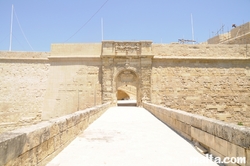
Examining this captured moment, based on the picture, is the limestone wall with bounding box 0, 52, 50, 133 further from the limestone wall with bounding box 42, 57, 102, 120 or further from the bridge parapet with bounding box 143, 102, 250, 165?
the bridge parapet with bounding box 143, 102, 250, 165

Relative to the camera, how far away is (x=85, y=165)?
2.77m

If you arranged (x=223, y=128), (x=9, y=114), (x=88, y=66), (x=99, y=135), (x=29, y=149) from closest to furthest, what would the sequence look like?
(x=29, y=149)
(x=223, y=128)
(x=99, y=135)
(x=9, y=114)
(x=88, y=66)

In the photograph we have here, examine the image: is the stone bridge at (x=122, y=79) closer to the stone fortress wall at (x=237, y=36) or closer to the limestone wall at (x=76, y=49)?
the limestone wall at (x=76, y=49)

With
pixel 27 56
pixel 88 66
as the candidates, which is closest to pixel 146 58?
pixel 88 66

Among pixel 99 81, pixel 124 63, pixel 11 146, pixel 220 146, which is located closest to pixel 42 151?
pixel 11 146

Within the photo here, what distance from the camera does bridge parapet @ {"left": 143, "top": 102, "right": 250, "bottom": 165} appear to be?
225 cm

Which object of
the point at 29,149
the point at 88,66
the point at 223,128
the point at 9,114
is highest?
the point at 88,66

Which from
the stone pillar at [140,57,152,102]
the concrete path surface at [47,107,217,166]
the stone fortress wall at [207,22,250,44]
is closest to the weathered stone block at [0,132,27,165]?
the concrete path surface at [47,107,217,166]

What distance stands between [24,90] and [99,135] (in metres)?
12.0

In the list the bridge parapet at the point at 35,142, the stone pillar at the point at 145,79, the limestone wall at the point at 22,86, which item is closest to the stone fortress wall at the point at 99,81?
the limestone wall at the point at 22,86

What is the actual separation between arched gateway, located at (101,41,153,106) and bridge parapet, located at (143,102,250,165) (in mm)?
9523

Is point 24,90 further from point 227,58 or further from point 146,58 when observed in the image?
point 227,58

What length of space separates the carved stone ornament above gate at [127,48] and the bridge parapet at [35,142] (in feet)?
34.7

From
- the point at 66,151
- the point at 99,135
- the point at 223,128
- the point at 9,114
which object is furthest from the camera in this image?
the point at 9,114
